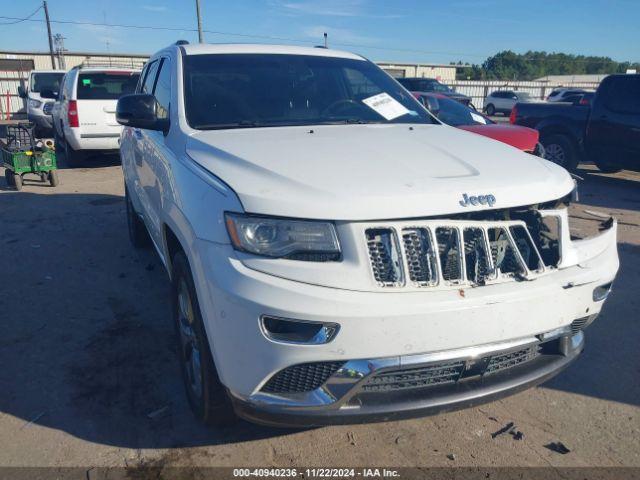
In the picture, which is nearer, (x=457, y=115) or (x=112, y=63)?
(x=457, y=115)

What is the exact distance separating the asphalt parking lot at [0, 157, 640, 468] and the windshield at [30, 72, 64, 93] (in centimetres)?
1551

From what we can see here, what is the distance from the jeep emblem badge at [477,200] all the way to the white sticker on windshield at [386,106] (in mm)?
1546

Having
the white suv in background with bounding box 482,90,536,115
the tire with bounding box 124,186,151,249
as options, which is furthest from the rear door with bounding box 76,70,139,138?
the white suv in background with bounding box 482,90,536,115

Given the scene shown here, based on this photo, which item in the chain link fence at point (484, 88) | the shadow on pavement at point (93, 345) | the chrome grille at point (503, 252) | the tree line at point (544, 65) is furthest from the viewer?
the tree line at point (544, 65)

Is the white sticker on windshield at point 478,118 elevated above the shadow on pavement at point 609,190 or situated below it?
above

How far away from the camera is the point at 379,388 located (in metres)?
2.19

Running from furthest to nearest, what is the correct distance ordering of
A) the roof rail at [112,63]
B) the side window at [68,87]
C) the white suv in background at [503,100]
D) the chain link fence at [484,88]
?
the chain link fence at [484,88]
the white suv in background at [503,100]
the roof rail at [112,63]
the side window at [68,87]

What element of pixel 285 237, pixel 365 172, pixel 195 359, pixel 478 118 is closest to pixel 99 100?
pixel 478 118

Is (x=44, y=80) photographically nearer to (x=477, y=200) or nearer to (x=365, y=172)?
(x=365, y=172)

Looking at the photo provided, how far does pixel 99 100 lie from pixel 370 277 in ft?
31.9

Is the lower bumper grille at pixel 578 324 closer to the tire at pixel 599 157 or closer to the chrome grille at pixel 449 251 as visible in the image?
the chrome grille at pixel 449 251

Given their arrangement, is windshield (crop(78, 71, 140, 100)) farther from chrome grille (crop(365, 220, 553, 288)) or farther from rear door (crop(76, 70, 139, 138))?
chrome grille (crop(365, 220, 553, 288))

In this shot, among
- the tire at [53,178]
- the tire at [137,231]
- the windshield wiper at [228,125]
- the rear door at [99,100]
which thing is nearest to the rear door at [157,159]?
the windshield wiper at [228,125]

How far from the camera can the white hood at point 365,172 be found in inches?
84.4
